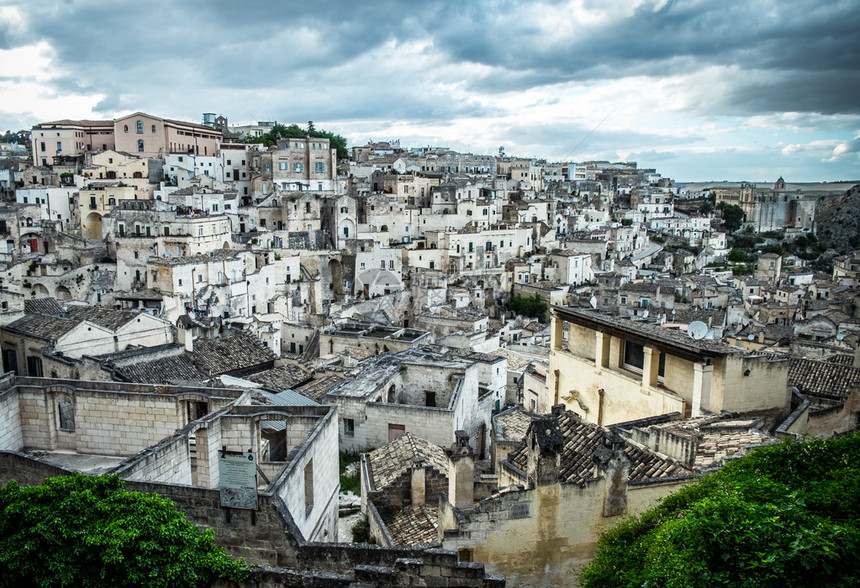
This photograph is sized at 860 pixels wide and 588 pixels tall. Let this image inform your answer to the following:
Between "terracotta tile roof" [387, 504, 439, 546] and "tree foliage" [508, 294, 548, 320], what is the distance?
4555 cm

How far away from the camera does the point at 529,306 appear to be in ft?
199

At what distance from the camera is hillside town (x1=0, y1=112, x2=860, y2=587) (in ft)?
33.5

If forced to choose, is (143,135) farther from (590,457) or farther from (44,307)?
(590,457)

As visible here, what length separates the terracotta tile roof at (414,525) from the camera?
1342 cm

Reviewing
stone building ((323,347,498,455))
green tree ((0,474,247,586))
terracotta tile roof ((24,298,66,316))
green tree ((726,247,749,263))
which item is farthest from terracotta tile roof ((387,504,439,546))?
green tree ((726,247,749,263))

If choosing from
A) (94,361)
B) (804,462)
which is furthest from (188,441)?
(94,361)

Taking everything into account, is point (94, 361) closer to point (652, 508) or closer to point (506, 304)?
point (652, 508)

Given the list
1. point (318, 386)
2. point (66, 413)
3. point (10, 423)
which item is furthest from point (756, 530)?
point (318, 386)

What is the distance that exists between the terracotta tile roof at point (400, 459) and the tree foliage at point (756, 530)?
23.5ft

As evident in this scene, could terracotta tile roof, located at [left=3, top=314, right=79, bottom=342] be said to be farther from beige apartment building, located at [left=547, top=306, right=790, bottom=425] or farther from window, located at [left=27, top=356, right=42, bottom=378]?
beige apartment building, located at [left=547, top=306, right=790, bottom=425]

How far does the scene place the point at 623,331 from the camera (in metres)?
16.4

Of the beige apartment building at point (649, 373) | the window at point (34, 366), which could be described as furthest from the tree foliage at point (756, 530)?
the window at point (34, 366)

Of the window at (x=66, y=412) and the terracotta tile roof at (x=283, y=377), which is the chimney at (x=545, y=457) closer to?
the window at (x=66, y=412)

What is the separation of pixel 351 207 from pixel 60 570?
55.9 metres
